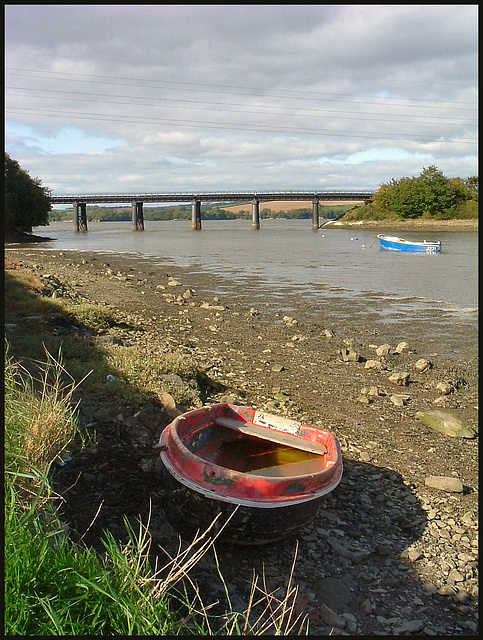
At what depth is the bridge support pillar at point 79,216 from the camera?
9341cm

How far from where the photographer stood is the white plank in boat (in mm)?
5303

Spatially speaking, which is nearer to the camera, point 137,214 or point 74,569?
point 74,569

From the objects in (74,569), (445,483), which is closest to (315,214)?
(445,483)

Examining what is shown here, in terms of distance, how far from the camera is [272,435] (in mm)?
5559

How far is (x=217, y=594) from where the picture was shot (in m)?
3.69

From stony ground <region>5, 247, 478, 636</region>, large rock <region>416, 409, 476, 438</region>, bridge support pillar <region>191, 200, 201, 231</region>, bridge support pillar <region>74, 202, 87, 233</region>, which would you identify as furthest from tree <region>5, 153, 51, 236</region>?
large rock <region>416, 409, 476, 438</region>

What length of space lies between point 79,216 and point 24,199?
141ft

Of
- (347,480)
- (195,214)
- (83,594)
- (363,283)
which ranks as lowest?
(347,480)

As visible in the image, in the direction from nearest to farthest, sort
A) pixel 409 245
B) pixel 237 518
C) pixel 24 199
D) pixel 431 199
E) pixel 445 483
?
pixel 237 518
pixel 445 483
pixel 409 245
pixel 24 199
pixel 431 199

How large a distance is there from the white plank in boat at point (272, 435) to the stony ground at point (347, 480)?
485 millimetres

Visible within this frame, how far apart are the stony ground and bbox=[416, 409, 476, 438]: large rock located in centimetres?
11

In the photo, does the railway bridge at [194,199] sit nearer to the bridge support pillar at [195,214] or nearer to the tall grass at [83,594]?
the bridge support pillar at [195,214]

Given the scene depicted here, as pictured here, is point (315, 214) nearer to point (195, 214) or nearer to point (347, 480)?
point (195, 214)

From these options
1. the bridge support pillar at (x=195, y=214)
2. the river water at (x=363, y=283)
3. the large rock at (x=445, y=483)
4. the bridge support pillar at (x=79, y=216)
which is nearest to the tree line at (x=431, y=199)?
the bridge support pillar at (x=195, y=214)
